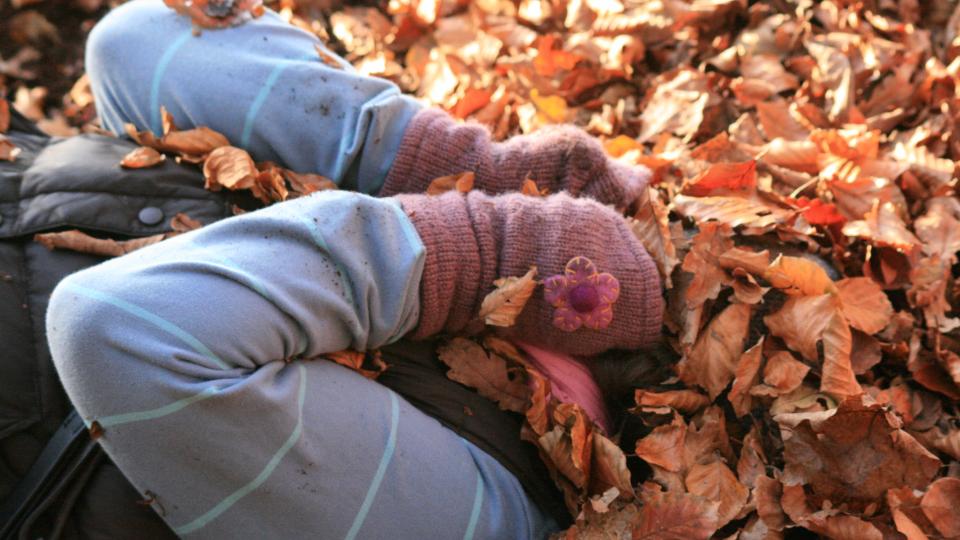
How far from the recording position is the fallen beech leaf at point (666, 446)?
1289 mm

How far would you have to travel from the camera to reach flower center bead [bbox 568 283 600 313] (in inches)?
51.0

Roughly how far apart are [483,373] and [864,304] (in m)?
0.66

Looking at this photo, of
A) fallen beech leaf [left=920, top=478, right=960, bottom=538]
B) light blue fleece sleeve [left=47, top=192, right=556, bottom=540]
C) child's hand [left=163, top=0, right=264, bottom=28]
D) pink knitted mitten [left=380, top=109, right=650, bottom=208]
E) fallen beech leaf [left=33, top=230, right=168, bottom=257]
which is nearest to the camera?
light blue fleece sleeve [left=47, top=192, right=556, bottom=540]

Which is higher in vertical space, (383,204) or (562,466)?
(383,204)

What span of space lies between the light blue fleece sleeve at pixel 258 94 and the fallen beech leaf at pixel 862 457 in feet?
2.83

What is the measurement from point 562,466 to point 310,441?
40 cm

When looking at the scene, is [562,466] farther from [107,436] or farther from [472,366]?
[107,436]

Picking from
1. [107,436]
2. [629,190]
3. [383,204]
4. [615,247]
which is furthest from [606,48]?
[107,436]

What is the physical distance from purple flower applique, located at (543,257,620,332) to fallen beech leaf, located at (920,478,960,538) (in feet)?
1.70

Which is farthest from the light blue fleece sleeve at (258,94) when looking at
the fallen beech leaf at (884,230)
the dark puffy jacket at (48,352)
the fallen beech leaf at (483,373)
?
the fallen beech leaf at (884,230)

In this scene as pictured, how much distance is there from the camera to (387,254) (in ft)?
4.04

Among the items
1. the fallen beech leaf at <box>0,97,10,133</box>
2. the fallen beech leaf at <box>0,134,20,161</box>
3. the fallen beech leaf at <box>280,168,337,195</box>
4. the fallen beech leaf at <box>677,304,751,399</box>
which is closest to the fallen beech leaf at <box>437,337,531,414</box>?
the fallen beech leaf at <box>677,304,751,399</box>

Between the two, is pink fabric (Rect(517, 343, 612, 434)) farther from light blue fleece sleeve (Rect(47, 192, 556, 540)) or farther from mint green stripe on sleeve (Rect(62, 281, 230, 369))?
mint green stripe on sleeve (Rect(62, 281, 230, 369))

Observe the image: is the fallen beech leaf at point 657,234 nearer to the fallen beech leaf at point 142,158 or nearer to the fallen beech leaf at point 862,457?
the fallen beech leaf at point 862,457
